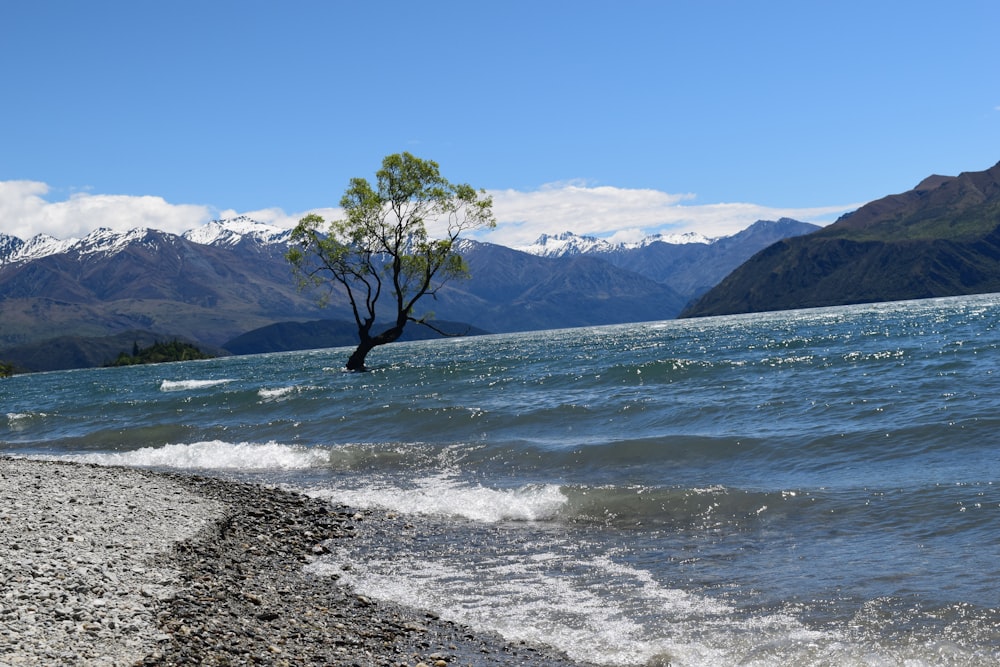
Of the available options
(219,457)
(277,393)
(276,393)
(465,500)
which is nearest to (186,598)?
(465,500)

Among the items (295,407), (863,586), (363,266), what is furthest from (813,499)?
(363,266)

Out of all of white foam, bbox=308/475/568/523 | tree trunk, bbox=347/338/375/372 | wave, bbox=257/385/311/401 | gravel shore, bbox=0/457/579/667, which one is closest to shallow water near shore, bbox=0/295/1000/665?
white foam, bbox=308/475/568/523

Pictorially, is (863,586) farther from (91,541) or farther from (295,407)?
(295,407)

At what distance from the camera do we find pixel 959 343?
50.5 m

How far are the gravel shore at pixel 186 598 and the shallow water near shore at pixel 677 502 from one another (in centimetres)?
89

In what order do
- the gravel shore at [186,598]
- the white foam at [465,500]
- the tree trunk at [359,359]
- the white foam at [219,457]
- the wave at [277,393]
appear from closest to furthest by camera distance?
1. the gravel shore at [186,598]
2. the white foam at [465,500]
3. the white foam at [219,457]
4. the wave at [277,393]
5. the tree trunk at [359,359]

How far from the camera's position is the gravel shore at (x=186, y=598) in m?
8.62

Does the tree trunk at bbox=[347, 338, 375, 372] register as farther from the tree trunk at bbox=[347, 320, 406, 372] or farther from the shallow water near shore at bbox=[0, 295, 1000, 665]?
the shallow water near shore at bbox=[0, 295, 1000, 665]

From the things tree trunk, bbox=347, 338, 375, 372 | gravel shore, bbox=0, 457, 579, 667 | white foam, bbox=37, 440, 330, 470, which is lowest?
white foam, bbox=37, 440, 330, 470

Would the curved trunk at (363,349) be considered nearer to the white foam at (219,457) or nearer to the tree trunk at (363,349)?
the tree trunk at (363,349)

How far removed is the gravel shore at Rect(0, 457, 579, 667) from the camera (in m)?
8.62

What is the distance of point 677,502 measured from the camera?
17031 mm

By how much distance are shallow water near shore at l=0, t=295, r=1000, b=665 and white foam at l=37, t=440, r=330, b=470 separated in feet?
0.48

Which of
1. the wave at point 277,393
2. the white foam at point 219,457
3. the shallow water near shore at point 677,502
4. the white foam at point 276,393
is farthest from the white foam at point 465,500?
the white foam at point 276,393
